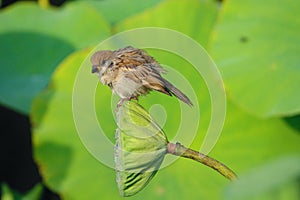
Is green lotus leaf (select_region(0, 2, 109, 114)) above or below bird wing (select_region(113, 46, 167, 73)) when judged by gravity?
below

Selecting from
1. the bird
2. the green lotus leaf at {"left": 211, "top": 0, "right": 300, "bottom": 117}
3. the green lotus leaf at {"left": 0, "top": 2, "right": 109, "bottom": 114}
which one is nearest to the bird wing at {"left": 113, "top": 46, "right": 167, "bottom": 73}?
the bird

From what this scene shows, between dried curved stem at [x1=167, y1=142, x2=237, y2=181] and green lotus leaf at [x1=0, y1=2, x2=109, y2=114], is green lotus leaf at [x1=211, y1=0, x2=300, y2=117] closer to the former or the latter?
green lotus leaf at [x1=0, y1=2, x2=109, y2=114]

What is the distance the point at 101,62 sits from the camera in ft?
0.93

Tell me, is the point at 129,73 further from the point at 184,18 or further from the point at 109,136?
the point at 184,18

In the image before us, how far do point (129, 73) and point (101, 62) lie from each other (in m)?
0.01

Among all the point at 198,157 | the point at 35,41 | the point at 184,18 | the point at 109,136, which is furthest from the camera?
the point at 35,41

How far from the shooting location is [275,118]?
3.18ft

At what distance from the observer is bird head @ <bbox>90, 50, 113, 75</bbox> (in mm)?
274

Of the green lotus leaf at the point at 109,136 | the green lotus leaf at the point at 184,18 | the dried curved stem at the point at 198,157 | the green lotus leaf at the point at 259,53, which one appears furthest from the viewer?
the green lotus leaf at the point at 184,18

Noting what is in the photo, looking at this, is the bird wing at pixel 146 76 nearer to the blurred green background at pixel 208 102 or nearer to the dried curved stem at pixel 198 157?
the dried curved stem at pixel 198 157

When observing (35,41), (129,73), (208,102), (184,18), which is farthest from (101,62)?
(35,41)

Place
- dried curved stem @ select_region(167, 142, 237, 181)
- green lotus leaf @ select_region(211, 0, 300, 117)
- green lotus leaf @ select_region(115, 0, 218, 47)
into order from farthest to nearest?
green lotus leaf @ select_region(115, 0, 218, 47) → green lotus leaf @ select_region(211, 0, 300, 117) → dried curved stem @ select_region(167, 142, 237, 181)

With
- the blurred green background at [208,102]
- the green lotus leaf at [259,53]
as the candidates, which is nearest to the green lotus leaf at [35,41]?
the blurred green background at [208,102]

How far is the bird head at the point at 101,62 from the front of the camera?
27 centimetres
